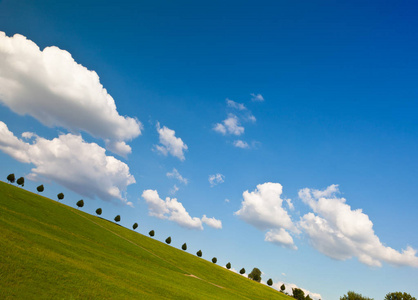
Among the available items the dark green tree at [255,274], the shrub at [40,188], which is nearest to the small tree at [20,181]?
the shrub at [40,188]

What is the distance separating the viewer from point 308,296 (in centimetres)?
10594

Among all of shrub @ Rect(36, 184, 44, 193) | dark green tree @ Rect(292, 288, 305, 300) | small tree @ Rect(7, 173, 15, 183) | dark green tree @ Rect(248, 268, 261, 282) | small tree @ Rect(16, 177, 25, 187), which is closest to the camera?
small tree @ Rect(7, 173, 15, 183)

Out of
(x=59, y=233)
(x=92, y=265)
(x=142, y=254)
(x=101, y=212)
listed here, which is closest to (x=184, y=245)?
(x=101, y=212)

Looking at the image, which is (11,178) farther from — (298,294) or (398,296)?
(398,296)

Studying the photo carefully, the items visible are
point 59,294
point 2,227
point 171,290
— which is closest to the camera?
point 59,294

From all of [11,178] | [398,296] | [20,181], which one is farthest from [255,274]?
[11,178]

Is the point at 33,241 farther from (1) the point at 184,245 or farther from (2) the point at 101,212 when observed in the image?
(1) the point at 184,245

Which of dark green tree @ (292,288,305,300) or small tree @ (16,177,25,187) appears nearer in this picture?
small tree @ (16,177,25,187)

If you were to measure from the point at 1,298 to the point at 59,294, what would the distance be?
3997mm

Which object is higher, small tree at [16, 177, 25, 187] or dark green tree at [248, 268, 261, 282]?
small tree at [16, 177, 25, 187]

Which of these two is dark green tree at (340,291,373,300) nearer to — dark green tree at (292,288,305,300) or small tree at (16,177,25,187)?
dark green tree at (292,288,305,300)

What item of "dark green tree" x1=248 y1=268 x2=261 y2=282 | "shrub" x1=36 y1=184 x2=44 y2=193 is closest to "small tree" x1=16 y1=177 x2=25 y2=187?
"shrub" x1=36 y1=184 x2=44 y2=193

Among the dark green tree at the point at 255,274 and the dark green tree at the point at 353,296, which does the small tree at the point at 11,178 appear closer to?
the dark green tree at the point at 255,274

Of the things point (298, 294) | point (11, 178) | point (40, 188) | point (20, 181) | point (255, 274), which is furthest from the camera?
point (255, 274)
